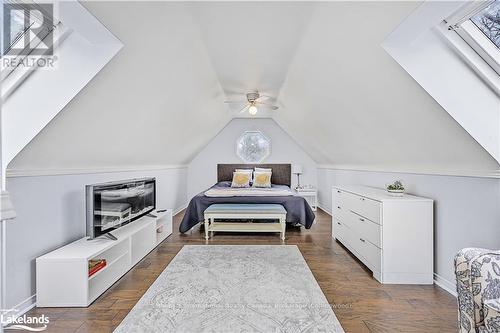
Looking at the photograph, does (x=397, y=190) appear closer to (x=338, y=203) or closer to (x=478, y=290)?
(x=338, y=203)

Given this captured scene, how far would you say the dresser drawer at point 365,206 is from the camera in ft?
7.98

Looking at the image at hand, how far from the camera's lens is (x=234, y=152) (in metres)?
6.24

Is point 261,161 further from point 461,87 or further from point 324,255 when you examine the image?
point 461,87

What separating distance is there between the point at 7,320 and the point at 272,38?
3061 millimetres

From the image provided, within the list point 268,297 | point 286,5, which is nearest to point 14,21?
point 286,5

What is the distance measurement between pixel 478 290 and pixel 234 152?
5.36 metres

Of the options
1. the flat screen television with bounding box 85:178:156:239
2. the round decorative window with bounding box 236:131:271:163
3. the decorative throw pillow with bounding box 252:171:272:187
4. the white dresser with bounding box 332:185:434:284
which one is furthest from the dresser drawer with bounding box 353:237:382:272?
the round decorative window with bounding box 236:131:271:163

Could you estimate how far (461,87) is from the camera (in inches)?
67.0

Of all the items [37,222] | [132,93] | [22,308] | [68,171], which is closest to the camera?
[22,308]

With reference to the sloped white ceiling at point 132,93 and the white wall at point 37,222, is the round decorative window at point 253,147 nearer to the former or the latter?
the sloped white ceiling at point 132,93

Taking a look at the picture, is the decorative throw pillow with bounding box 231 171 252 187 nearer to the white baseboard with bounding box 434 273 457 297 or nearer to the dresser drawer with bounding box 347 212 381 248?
the dresser drawer with bounding box 347 212 381 248

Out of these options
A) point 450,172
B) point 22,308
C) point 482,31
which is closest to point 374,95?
point 482,31

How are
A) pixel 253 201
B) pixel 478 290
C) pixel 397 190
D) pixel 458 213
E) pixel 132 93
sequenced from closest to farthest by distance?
pixel 478 290 < pixel 458 213 < pixel 132 93 < pixel 397 190 < pixel 253 201

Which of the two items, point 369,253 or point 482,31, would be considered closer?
point 482,31
